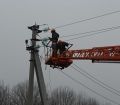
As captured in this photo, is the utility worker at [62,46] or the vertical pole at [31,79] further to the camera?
the vertical pole at [31,79]

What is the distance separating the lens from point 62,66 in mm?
29938

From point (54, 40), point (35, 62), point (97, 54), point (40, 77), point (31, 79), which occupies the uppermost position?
point (54, 40)

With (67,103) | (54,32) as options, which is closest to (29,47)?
(54,32)

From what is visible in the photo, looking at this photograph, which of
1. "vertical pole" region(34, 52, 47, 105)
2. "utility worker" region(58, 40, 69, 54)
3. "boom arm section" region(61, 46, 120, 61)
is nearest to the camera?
"boom arm section" region(61, 46, 120, 61)

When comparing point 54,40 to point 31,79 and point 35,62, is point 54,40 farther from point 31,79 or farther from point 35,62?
point 31,79

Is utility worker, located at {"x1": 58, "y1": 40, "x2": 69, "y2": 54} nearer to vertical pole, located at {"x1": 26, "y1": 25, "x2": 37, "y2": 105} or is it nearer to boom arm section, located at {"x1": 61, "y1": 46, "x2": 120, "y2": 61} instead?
boom arm section, located at {"x1": 61, "y1": 46, "x2": 120, "y2": 61}

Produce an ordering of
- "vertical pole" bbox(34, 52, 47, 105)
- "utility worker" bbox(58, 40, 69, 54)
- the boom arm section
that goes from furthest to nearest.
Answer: "vertical pole" bbox(34, 52, 47, 105) < "utility worker" bbox(58, 40, 69, 54) < the boom arm section

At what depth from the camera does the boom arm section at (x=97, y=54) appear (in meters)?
24.6

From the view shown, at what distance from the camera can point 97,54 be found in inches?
1051

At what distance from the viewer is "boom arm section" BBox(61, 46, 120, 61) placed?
24.6 meters

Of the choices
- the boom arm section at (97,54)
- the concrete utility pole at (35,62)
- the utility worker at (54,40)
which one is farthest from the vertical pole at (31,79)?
the boom arm section at (97,54)

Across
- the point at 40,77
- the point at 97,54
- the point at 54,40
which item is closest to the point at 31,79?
the point at 40,77

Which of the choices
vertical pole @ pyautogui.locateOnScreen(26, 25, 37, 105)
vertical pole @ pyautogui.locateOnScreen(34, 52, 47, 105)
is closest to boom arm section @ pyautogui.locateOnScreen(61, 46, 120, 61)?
vertical pole @ pyautogui.locateOnScreen(34, 52, 47, 105)

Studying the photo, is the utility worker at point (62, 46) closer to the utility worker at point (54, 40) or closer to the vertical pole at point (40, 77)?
the utility worker at point (54, 40)
